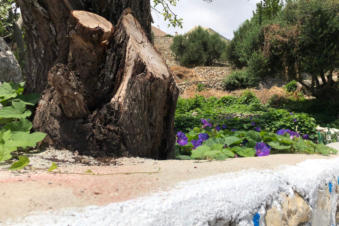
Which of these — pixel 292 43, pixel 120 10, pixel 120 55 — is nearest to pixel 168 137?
pixel 120 55

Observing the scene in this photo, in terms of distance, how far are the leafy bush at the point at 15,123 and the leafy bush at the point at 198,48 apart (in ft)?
57.3

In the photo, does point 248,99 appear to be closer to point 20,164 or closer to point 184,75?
point 184,75

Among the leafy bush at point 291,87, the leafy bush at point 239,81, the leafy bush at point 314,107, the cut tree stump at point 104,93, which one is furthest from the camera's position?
the leafy bush at point 239,81

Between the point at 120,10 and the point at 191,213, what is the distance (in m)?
1.67

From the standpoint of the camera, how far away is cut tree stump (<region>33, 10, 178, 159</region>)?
1.69 metres

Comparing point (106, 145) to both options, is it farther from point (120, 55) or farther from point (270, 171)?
point (270, 171)

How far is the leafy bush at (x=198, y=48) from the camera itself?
1900cm

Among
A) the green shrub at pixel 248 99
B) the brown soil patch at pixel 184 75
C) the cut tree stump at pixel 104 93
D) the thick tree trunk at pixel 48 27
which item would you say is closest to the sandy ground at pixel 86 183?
the cut tree stump at pixel 104 93

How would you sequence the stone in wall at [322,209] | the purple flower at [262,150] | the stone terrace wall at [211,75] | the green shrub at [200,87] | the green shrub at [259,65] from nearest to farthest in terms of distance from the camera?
1. the stone in wall at [322,209]
2. the purple flower at [262,150]
3. the green shrub at [259,65]
4. the green shrub at [200,87]
5. the stone terrace wall at [211,75]

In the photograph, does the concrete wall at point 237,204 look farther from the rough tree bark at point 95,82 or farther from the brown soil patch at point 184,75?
the brown soil patch at point 184,75

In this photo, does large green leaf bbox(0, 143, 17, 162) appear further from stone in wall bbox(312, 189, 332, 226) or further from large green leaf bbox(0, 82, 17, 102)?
stone in wall bbox(312, 189, 332, 226)

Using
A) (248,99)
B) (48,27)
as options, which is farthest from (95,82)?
(248,99)

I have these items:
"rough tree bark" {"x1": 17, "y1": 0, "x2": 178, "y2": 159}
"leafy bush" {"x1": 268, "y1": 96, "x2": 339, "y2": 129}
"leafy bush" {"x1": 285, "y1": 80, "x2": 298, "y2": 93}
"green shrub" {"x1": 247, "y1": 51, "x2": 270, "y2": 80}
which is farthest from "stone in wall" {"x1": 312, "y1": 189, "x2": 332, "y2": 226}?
"leafy bush" {"x1": 285, "y1": 80, "x2": 298, "y2": 93}

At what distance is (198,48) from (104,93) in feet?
58.4
